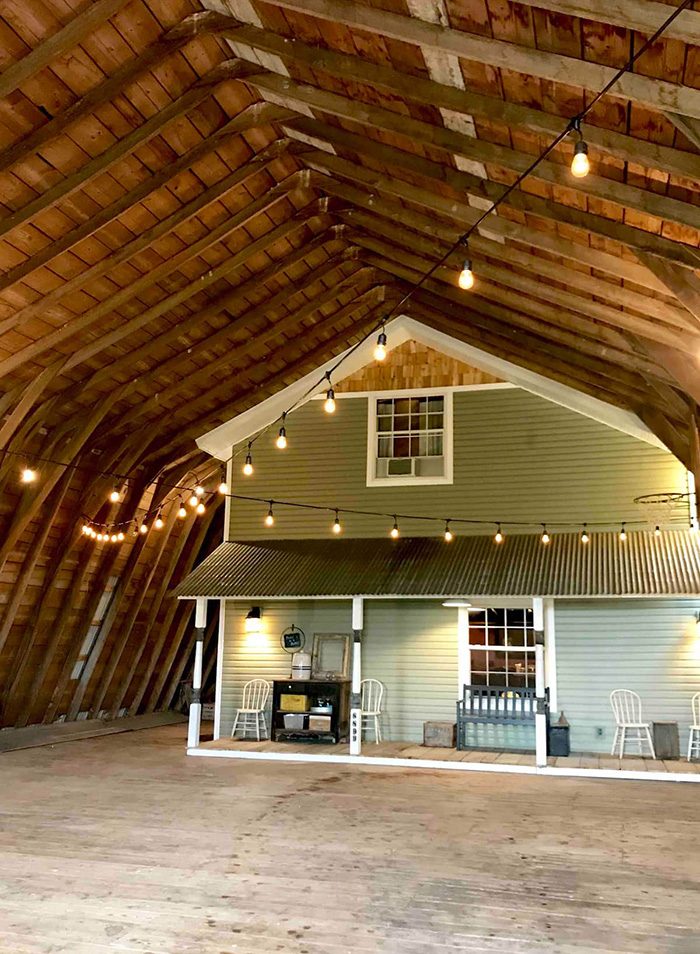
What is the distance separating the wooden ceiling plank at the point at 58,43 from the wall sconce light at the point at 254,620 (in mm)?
7738

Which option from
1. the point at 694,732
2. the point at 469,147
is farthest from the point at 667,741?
the point at 469,147

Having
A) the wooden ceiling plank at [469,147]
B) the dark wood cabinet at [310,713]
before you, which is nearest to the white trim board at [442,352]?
the dark wood cabinet at [310,713]

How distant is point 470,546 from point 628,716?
9.56ft

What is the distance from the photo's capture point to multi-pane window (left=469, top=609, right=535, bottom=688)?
10.5m

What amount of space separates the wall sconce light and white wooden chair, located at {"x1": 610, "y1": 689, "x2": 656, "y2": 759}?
504cm

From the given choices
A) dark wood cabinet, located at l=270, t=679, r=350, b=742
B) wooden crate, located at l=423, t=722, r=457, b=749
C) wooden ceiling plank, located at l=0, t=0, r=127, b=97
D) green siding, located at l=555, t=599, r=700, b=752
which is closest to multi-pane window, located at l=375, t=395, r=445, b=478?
green siding, located at l=555, t=599, r=700, b=752

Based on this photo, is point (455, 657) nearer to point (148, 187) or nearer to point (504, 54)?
point (148, 187)

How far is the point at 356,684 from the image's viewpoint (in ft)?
33.4

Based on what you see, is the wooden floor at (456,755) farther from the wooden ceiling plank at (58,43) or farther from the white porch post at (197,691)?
the wooden ceiling plank at (58,43)

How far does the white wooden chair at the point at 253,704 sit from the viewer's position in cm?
1138

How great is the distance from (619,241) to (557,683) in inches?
255

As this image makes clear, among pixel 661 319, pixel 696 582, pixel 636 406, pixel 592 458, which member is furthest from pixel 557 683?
pixel 661 319

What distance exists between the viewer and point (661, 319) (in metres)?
6.14

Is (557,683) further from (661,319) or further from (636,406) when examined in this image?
(661,319)
